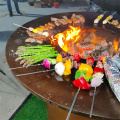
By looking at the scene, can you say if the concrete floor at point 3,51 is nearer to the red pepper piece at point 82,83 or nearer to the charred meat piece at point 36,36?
the charred meat piece at point 36,36

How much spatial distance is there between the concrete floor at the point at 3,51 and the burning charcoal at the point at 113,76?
2.26 metres

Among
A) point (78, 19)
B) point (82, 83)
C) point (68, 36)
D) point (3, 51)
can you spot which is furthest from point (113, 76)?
point (3, 51)

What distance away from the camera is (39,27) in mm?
3418

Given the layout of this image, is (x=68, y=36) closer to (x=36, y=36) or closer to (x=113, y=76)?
(x=36, y=36)

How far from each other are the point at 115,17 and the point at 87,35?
1065 mm

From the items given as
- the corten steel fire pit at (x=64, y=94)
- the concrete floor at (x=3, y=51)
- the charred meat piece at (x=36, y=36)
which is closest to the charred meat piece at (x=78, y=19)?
the charred meat piece at (x=36, y=36)

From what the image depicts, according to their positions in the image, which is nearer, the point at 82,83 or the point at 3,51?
the point at 82,83

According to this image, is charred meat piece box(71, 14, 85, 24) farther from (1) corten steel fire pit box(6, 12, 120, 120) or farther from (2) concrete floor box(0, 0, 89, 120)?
(2) concrete floor box(0, 0, 89, 120)

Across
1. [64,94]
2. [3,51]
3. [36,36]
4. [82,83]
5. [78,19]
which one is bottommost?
[3,51]

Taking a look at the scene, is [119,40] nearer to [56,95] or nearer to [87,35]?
[87,35]

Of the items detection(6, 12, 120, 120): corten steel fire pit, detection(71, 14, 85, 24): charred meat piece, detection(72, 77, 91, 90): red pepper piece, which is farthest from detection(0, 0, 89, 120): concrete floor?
detection(71, 14, 85, 24): charred meat piece

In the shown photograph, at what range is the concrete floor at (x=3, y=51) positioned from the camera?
3.39 meters

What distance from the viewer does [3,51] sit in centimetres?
486

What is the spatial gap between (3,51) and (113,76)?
3.93m
